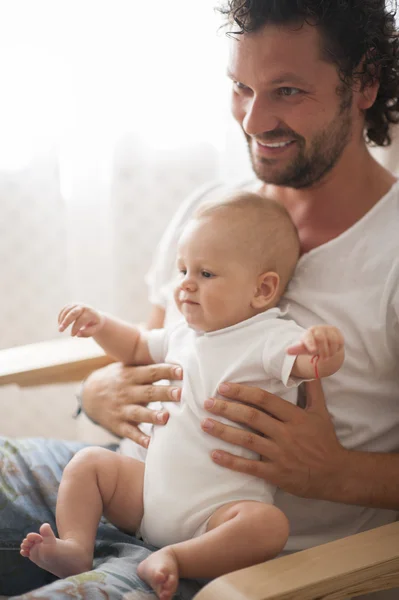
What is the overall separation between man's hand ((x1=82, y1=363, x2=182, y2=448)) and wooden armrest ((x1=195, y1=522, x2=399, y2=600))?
0.32 meters

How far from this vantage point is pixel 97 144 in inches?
73.9

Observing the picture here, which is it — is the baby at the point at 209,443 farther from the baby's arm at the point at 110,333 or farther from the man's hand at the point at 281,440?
the baby's arm at the point at 110,333

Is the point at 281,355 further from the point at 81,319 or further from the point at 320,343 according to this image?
the point at 81,319

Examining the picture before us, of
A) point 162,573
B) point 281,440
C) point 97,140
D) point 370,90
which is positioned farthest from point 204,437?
point 97,140

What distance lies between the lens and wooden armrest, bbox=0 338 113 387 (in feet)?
4.46

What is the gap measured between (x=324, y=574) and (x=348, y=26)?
844 mm

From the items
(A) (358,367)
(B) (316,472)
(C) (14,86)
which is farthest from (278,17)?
(C) (14,86)

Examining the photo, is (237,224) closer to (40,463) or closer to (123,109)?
(40,463)

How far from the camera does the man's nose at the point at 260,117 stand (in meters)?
1.24

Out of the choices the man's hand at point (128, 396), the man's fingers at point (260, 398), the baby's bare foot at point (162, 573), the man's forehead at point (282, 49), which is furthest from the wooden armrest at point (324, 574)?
the man's forehead at point (282, 49)

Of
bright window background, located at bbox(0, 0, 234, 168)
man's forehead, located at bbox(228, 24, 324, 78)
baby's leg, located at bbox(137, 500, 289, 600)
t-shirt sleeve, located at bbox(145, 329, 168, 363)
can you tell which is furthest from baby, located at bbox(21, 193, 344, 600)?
bright window background, located at bbox(0, 0, 234, 168)

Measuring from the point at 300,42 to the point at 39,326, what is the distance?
1087mm

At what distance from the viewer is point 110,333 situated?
1320mm

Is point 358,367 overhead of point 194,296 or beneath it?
beneath
